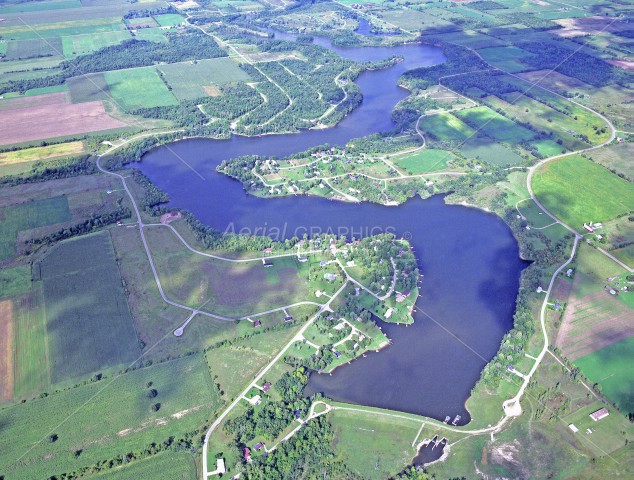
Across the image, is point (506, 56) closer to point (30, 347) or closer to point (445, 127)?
point (445, 127)

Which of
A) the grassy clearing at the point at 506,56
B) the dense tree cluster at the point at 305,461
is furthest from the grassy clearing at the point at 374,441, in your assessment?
the grassy clearing at the point at 506,56

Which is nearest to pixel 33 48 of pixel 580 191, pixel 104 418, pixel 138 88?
pixel 138 88

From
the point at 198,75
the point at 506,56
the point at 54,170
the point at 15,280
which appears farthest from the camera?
the point at 506,56

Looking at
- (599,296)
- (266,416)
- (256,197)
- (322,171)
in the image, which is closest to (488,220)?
(599,296)

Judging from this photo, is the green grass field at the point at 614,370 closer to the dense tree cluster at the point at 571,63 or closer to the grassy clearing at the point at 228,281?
the grassy clearing at the point at 228,281

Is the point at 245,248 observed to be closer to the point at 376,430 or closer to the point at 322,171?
the point at 322,171

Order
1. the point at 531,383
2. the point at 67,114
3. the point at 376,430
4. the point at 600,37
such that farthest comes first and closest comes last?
the point at 600,37 < the point at 67,114 < the point at 531,383 < the point at 376,430

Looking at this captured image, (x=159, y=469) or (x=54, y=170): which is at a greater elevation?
(x=54, y=170)
